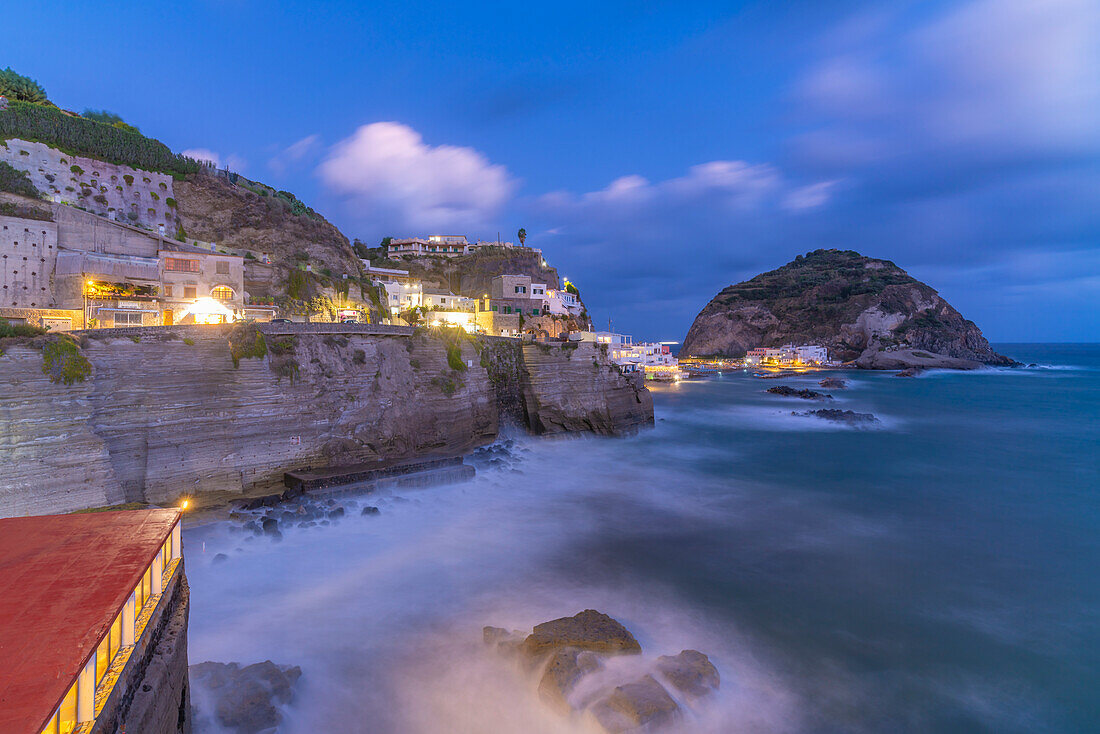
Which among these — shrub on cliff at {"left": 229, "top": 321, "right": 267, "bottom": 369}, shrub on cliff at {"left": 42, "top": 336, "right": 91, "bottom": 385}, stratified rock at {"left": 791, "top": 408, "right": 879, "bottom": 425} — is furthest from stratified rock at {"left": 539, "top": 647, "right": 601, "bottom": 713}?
stratified rock at {"left": 791, "top": 408, "right": 879, "bottom": 425}

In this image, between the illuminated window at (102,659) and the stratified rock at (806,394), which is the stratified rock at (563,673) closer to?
the illuminated window at (102,659)

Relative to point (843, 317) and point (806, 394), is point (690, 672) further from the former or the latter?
point (843, 317)

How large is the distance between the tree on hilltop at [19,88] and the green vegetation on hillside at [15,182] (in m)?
11.3

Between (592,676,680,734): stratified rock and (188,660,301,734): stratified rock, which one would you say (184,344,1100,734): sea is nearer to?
(188,660,301,734): stratified rock

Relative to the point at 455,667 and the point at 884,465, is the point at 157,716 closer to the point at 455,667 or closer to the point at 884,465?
the point at 455,667

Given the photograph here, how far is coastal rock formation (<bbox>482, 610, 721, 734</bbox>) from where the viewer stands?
801 centimetres

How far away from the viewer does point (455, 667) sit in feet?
32.0

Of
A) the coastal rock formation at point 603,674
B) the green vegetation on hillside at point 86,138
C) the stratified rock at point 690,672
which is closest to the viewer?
the coastal rock formation at point 603,674

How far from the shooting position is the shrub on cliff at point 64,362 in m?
13.2

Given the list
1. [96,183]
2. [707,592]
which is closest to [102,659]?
[707,592]

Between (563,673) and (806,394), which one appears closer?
(563,673)

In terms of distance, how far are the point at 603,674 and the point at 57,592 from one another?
8532 mm

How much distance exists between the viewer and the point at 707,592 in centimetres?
1312

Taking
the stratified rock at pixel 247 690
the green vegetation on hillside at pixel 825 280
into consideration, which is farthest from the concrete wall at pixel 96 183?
the green vegetation on hillside at pixel 825 280
